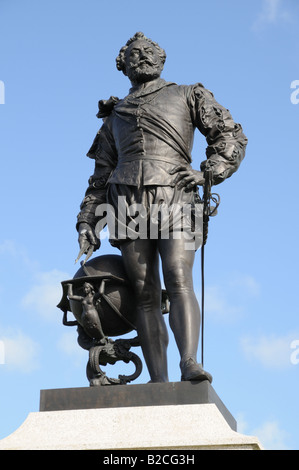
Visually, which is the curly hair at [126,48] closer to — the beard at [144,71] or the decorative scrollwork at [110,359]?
the beard at [144,71]

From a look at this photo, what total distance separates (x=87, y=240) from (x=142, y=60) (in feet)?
6.49

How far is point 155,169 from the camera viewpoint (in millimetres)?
9188

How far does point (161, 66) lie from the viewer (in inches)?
393

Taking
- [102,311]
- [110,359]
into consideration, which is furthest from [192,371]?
[102,311]

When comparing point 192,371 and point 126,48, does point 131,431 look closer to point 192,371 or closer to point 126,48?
point 192,371

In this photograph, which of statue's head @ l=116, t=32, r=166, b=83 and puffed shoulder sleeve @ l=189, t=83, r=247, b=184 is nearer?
puffed shoulder sleeve @ l=189, t=83, r=247, b=184

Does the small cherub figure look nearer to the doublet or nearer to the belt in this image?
the doublet

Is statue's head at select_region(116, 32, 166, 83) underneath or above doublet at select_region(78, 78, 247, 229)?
above

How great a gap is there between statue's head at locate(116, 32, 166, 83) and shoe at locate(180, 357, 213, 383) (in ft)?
10.4

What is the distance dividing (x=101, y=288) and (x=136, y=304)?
384mm

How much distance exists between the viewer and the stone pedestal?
7.49 m

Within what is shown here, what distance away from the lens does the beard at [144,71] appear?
9.80m

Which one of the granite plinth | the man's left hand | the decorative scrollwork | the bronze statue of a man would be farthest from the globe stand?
the man's left hand

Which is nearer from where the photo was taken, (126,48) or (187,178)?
(187,178)
